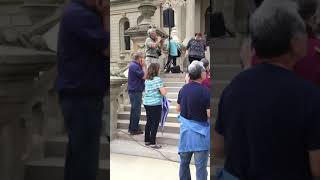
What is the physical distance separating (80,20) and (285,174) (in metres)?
1.12

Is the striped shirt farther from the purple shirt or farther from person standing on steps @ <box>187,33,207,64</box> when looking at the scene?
person standing on steps @ <box>187,33,207,64</box>

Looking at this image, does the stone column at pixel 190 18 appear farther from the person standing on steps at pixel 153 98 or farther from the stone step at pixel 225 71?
the stone step at pixel 225 71

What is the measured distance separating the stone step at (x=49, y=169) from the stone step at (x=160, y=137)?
5.19m

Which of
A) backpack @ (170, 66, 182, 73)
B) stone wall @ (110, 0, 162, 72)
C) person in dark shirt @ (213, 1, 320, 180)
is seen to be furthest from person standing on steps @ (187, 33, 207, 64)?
stone wall @ (110, 0, 162, 72)

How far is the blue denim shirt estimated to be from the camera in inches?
172

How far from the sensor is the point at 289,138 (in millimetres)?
1447

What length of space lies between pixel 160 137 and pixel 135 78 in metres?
1.09

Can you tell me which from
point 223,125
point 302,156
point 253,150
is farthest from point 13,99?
point 302,156

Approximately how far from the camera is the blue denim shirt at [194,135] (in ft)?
14.3

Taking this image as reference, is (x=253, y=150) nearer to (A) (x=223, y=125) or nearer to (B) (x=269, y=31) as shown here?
(A) (x=223, y=125)

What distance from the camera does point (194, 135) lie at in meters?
4.44

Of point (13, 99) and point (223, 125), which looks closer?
point (223, 125)

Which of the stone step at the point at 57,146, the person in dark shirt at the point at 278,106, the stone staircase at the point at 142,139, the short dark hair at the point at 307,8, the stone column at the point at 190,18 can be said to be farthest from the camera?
the stone column at the point at 190,18

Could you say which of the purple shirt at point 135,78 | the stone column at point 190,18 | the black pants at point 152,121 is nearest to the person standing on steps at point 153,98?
the black pants at point 152,121
